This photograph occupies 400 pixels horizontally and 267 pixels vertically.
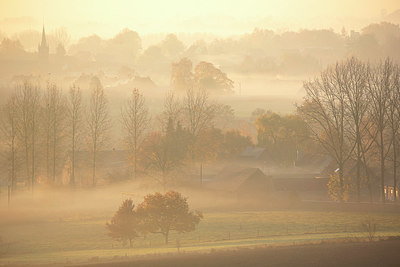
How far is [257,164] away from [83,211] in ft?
143

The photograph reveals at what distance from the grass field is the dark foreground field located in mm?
2304

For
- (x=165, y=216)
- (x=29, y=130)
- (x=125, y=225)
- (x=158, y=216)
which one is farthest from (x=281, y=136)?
(x=125, y=225)

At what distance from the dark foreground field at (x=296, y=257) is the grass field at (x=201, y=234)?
2304mm

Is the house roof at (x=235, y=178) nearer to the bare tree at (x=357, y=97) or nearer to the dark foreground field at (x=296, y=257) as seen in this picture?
the bare tree at (x=357, y=97)

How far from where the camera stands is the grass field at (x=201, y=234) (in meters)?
39.2

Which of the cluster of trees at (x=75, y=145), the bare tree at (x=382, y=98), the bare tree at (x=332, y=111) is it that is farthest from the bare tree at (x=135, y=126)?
the bare tree at (x=382, y=98)

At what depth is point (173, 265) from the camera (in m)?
33.7

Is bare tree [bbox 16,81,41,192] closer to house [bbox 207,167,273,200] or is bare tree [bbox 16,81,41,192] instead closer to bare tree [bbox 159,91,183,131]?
bare tree [bbox 159,91,183,131]

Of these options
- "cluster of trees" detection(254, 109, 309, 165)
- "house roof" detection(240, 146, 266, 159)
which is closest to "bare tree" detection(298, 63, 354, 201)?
"house roof" detection(240, 146, 266, 159)

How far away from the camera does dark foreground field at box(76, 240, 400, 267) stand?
33.7m

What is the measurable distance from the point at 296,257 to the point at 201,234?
13406mm

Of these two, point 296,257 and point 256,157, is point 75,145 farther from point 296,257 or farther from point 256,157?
point 296,257

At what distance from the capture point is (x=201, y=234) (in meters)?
46.3

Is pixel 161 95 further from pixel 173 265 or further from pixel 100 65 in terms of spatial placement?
pixel 173 265
